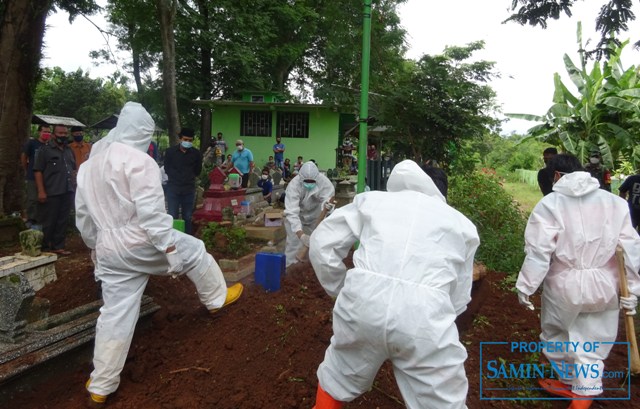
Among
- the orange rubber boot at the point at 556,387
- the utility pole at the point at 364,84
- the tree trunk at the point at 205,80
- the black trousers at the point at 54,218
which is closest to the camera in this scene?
the orange rubber boot at the point at 556,387

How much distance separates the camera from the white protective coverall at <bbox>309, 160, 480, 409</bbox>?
6.90ft

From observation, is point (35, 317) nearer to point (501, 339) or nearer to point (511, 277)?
point (501, 339)

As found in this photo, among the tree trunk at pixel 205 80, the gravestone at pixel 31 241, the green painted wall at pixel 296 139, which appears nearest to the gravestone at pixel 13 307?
the gravestone at pixel 31 241

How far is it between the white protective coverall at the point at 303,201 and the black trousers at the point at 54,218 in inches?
128

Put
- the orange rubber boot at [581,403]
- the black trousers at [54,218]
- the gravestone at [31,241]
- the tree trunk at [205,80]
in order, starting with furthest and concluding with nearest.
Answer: the tree trunk at [205,80] < the black trousers at [54,218] < the gravestone at [31,241] < the orange rubber boot at [581,403]

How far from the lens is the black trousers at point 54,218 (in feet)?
20.3

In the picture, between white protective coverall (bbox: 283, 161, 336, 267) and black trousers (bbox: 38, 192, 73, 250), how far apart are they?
10.7ft

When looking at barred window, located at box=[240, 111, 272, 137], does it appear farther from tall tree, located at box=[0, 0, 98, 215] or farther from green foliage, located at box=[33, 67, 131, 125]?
green foliage, located at box=[33, 67, 131, 125]

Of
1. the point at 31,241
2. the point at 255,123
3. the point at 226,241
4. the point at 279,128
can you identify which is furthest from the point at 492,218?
the point at 255,123

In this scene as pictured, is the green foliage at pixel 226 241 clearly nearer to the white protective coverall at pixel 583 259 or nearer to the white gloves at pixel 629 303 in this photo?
the white protective coverall at pixel 583 259

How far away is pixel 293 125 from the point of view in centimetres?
1798

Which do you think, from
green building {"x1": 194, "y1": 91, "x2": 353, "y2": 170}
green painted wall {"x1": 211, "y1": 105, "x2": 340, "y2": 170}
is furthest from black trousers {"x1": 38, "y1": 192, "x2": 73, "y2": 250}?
green painted wall {"x1": 211, "y1": 105, "x2": 340, "y2": 170}

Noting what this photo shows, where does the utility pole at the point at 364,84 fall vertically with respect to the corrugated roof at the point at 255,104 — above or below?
below

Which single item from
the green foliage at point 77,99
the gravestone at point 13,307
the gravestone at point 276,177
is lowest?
the gravestone at point 13,307
